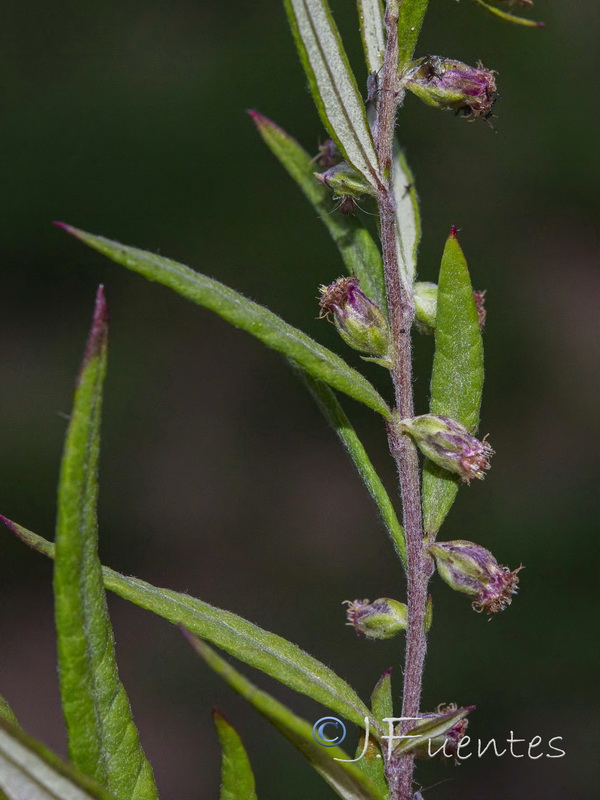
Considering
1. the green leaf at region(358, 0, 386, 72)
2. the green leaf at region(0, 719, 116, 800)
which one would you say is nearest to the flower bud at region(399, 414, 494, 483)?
the green leaf at region(358, 0, 386, 72)

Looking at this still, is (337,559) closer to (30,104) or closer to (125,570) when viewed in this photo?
(125,570)

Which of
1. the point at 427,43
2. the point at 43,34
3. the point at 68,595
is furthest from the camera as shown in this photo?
the point at 43,34

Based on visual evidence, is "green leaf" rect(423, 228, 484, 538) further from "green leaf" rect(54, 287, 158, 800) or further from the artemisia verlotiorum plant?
"green leaf" rect(54, 287, 158, 800)

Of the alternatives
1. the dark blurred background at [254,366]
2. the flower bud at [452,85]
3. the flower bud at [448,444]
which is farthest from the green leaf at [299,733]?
the dark blurred background at [254,366]

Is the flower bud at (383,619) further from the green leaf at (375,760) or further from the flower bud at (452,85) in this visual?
the flower bud at (452,85)

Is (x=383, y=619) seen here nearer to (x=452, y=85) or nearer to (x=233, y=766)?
(x=233, y=766)

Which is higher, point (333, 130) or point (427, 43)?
point (427, 43)

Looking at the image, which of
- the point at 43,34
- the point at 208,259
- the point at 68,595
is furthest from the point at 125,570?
the point at 68,595

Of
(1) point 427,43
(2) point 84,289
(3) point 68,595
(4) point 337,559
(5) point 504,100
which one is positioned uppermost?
(1) point 427,43
